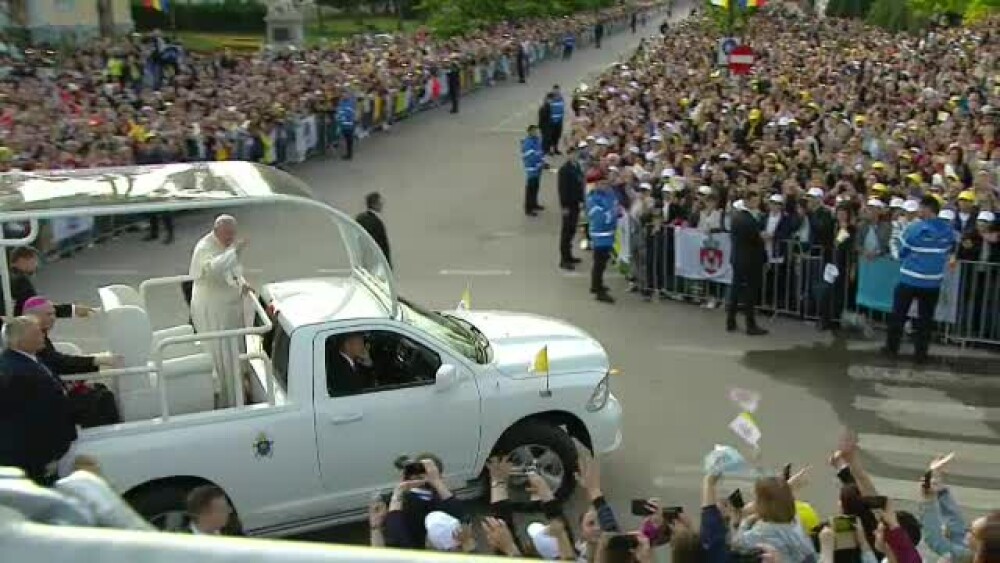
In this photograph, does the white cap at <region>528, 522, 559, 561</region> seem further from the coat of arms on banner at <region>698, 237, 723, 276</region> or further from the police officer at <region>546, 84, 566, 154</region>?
the police officer at <region>546, 84, 566, 154</region>

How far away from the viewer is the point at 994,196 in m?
12.6

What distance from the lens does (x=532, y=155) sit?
1853cm

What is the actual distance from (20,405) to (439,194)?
15.0 meters

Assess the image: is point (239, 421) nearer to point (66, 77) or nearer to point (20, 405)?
point (20, 405)

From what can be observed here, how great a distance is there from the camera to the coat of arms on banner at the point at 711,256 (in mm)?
13500

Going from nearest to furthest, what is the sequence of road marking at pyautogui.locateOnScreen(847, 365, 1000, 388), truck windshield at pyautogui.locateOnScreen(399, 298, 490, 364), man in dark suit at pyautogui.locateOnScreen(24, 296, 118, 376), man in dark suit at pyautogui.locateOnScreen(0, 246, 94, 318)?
man in dark suit at pyautogui.locateOnScreen(24, 296, 118, 376)
truck windshield at pyautogui.locateOnScreen(399, 298, 490, 364)
man in dark suit at pyautogui.locateOnScreen(0, 246, 94, 318)
road marking at pyautogui.locateOnScreen(847, 365, 1000, 388)

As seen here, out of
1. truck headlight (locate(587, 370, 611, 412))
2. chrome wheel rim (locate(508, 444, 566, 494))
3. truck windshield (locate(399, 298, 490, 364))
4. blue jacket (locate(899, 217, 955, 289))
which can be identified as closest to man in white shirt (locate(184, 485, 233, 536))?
truck windshield (locate(399, 298, 490, 364))

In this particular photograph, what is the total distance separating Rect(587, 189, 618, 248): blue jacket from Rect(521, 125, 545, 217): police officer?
15.5 ft

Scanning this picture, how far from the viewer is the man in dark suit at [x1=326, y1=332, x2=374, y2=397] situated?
7574 mm

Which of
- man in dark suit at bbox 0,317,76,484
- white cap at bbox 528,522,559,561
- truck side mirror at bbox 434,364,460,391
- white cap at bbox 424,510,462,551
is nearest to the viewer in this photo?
white cap at bbox 528,522,559,561

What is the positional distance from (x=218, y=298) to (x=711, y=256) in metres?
7.24

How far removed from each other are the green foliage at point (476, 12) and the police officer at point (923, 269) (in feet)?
131

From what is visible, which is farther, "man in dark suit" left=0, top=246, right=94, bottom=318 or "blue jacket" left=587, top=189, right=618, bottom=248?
"blue jacket" left=587, top=189, right=618, bottom=248

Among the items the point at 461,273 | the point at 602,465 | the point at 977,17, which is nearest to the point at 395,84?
the point at 461,273
